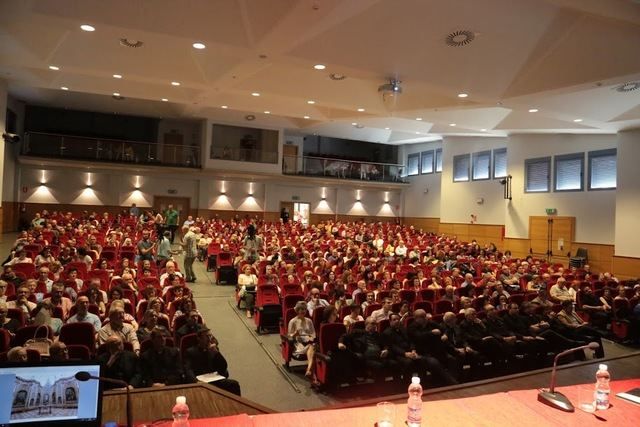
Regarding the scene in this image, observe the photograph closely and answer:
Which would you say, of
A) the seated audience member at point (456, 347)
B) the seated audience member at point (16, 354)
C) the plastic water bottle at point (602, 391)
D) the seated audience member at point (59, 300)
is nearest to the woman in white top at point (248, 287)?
the seated audience member at point (59, 300)

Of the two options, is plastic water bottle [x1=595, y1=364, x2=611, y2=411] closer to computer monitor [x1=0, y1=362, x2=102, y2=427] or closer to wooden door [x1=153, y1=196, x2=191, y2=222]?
computer monitor [x1=0, y1=362, x2=102, y2=427]

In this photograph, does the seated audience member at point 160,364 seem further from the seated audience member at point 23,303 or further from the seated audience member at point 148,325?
the seated audience member at point 23,303

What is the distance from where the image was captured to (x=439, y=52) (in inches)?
324

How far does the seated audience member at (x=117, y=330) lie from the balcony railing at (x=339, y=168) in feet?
59.5

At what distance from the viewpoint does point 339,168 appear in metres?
24.3

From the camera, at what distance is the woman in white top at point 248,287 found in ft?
28.6

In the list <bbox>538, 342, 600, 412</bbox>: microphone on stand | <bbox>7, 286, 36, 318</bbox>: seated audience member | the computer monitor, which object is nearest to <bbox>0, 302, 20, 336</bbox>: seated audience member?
<bbox>7, 286, 36, 318</bbox>: seated audience member

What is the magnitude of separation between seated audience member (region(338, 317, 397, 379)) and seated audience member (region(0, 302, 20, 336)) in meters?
4.21

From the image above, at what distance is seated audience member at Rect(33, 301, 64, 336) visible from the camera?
5.61 meters

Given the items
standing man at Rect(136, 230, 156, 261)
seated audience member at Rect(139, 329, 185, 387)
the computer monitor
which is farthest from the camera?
standing man at Rect(136, 230, 156, 261)

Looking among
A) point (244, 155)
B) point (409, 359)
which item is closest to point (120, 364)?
point (409, 359)

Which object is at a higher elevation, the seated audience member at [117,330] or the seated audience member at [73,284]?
the seated audience member at [73,284]

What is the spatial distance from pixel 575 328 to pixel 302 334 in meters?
4.91

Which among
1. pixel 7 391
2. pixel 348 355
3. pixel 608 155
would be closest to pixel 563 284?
pixel 348 355
